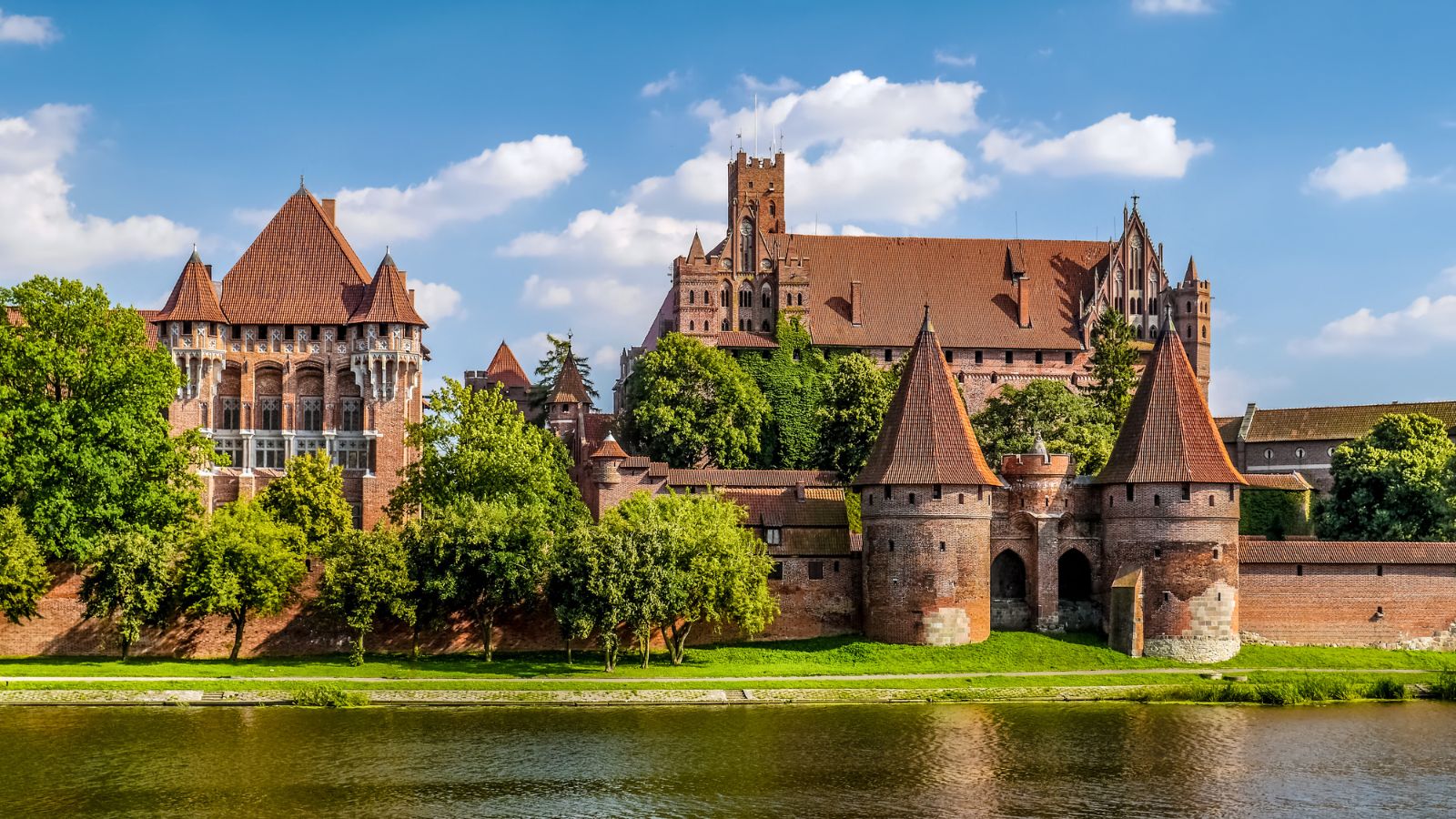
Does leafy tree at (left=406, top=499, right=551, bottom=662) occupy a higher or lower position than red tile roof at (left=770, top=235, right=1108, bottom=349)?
lower

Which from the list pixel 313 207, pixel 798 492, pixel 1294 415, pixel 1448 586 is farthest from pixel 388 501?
pixel 1294 415

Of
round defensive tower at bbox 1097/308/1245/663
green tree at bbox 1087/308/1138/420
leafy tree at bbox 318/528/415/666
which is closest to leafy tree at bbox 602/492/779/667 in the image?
leafy tree at bbox 318/528/415/666

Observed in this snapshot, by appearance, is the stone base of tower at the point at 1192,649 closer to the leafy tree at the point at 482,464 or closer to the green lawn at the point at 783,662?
the green lawn at the point at 783,662

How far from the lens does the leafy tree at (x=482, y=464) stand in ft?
198

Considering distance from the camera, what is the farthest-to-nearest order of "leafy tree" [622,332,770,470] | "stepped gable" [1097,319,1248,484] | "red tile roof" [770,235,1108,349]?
"red tile roof" [770,235,1108,349] < "leafy tree" [622,332,770,470] < "stepped gable" [1097,319,1248,484]

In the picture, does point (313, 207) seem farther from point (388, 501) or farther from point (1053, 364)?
point (1053, 364)

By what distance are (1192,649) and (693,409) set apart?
26.5 m

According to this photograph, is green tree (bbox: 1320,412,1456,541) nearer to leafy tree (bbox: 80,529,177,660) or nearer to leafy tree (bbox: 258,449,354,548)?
leafy tree (bbox: 258,449,354,548)

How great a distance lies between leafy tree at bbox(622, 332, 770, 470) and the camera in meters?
72.1

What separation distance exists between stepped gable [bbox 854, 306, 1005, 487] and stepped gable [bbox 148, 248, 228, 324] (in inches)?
1199

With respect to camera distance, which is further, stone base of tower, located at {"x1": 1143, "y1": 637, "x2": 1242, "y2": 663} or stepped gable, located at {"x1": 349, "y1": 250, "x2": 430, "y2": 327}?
stepped gable, located at {"x1": 349, "y1": 250, "x2": 430, "y2": 327}

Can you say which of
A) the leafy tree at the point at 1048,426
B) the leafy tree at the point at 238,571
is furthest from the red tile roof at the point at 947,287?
the leafy tree at the point at 238,571

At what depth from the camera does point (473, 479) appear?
60.4 metres

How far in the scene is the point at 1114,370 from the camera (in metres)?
80.9
